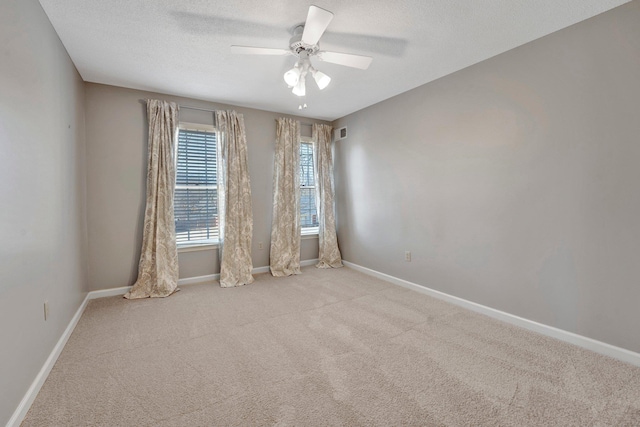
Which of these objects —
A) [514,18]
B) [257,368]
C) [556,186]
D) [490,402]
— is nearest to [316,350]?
[257,368]

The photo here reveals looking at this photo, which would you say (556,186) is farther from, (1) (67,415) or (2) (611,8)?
(1) (67,415)

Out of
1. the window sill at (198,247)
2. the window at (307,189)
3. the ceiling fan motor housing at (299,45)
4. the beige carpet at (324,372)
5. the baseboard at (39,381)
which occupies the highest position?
the ceiling fan motor housing at (299,45)

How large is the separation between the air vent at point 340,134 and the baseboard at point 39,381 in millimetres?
4109

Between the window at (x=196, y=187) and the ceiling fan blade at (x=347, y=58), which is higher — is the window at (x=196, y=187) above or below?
below

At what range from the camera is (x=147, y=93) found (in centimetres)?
355

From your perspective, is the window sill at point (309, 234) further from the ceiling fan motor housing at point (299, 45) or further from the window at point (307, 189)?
the ceiling fan motor housing at point (299, 45)

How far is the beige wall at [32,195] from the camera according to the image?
1.46 m

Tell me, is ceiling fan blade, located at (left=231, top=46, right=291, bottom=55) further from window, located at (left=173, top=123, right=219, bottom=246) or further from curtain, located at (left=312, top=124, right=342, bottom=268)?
curtain, located at (left=312, top=124, right=342, bottom=268)

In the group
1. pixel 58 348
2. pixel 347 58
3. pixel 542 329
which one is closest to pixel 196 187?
pixel 58 348

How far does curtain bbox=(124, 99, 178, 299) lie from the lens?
11.5 ft

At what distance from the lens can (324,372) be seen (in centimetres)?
195

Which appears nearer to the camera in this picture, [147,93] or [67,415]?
[67,415]

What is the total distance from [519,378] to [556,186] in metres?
1.56

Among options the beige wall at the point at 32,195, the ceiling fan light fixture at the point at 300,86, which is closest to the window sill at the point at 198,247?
the beige wall at the point at 32,195
